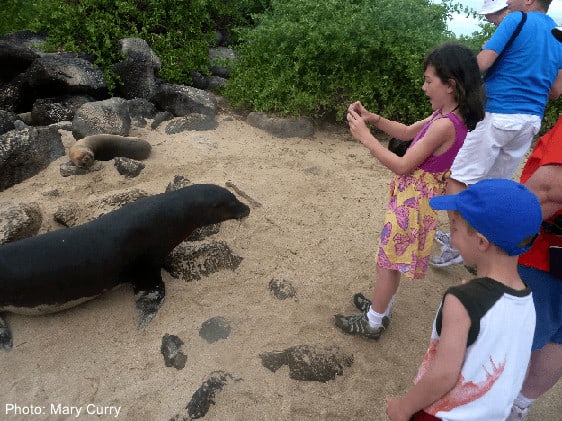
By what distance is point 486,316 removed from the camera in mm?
1383

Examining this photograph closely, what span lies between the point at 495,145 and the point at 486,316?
221 cm

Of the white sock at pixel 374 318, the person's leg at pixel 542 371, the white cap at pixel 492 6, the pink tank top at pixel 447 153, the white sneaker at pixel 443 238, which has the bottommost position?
the white sneaker at pixel 443 238

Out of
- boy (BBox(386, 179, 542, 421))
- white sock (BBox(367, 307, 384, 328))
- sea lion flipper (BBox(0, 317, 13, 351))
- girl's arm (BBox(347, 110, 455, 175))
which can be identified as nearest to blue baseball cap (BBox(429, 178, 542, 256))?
boy (BBox(386, 179, 542, 421))

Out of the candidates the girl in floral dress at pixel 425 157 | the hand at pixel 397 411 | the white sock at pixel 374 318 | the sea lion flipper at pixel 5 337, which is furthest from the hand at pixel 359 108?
the sea lion flipper at pixel 5 337

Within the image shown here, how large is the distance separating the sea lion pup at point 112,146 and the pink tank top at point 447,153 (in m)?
3.35

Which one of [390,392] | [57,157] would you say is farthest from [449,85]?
[57,157]

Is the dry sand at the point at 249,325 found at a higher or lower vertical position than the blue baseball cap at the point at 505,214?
lower

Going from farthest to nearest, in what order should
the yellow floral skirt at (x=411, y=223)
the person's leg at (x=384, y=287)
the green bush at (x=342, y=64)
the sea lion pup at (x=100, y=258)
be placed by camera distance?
the green bush at (x=342, y=64)
the sea lion pup at (x=100, y=258)
the person's leg at (x=384, y=287)
the yellow floral skirt at (x=411, y=223)

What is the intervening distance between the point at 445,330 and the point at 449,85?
136 centimetres

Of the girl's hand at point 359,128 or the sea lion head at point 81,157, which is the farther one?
the sea lion head at point 81,157

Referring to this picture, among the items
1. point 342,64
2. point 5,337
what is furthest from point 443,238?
point 5,337

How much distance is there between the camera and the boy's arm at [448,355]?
1.38 meters

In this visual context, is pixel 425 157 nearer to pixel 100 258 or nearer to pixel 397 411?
pixel 397 411

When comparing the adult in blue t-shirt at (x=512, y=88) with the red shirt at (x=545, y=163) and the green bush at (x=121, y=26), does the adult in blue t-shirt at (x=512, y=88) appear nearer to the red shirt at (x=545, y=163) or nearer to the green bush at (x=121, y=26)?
the red shirt at (x=545, y=163)
